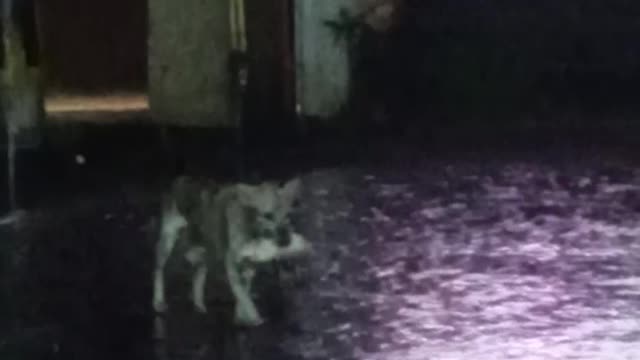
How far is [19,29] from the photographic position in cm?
108

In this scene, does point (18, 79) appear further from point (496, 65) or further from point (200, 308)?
point (496, 65)

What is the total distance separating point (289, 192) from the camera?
1.08 meters

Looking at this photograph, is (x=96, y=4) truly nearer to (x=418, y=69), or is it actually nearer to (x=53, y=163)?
(x=53, y=163)

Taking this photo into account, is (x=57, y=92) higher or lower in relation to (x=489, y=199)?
higher

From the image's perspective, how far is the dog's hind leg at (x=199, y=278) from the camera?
1.05m

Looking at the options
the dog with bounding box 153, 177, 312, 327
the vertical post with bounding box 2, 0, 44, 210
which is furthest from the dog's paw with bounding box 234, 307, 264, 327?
the vertical post with bounding box 2, 0, 44, 210

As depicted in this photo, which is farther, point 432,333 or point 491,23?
point 491,23

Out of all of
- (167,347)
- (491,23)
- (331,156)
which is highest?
(491,23)

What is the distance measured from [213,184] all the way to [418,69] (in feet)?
0.63

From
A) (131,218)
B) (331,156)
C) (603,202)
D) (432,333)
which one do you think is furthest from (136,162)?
(603,202)

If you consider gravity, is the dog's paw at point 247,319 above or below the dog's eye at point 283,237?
below

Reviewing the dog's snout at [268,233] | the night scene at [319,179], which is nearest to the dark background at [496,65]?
the night scene at [319,179]

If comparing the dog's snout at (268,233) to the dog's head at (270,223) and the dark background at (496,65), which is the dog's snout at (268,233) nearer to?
the dog's head at (270,223)

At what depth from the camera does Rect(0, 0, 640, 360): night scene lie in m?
1.02
